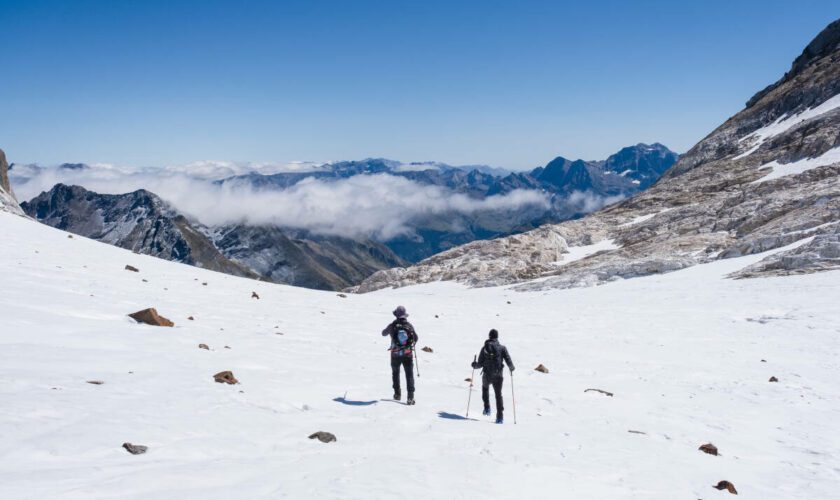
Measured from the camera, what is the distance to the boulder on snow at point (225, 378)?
13.3m

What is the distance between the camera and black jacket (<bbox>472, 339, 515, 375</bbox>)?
14094 millimetres

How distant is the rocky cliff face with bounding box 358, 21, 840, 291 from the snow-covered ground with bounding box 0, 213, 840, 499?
83.9 feet

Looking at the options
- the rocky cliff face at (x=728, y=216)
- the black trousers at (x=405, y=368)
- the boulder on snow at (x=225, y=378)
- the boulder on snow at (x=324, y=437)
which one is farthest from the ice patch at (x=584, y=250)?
the boulder on snow at (x=324, y=437)

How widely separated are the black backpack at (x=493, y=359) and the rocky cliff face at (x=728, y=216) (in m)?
36.3

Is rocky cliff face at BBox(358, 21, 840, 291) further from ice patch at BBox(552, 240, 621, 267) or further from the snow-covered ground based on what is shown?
the snow-covered ground

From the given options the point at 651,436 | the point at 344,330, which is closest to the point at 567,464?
the point at 651,436

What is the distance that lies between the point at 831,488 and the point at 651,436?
3615mm

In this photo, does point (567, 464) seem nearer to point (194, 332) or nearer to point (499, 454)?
point (499, 454)

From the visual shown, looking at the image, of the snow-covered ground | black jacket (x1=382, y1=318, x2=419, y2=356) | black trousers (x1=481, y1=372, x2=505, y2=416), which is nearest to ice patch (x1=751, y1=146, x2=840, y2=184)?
the snow-covered ground

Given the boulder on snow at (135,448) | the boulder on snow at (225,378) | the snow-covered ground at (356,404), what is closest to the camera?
the snow-covered ground at (356,404)

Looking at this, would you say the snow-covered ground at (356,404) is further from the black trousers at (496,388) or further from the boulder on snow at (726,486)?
the black trousers at (496,388)

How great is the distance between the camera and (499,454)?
1054cm

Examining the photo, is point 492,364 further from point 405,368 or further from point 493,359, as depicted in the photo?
point 405,368

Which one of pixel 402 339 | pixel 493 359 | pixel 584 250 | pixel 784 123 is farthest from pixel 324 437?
pixel 784 123
